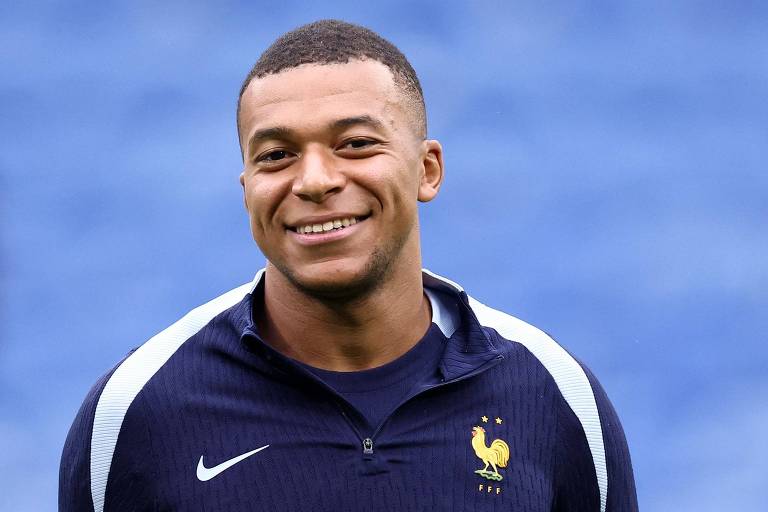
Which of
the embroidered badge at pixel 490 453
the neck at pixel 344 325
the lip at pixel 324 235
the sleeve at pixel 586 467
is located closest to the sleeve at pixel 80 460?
the neck at pixel 344 325

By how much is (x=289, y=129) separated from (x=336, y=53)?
21 centimetres

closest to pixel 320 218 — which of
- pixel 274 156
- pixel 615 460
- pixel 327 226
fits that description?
pixel 327 226

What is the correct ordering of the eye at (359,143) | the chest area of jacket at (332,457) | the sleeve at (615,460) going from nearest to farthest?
the chest area of jacket at (332,457) → the eye at (359,143) → the sleeve at (615,460)

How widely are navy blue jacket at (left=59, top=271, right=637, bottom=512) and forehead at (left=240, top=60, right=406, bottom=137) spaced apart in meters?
0.38

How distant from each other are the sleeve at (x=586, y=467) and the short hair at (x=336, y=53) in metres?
0.66

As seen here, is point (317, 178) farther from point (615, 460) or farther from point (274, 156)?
point (615, 460)

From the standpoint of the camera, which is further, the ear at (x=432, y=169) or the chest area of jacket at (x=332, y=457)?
the ear at (x=432, y=169)

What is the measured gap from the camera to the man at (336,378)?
2.32 m

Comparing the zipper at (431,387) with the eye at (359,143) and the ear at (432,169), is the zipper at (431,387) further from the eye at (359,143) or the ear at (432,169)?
the eye at (359,143)

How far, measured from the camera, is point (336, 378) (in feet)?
8.00

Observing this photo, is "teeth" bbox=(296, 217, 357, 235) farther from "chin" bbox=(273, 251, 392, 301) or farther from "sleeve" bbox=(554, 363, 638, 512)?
"sleeve" bbox=(554, 363, 638, 512)

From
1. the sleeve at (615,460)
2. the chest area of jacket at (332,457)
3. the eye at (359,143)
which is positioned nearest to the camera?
the chest area of jacket at (332,457)

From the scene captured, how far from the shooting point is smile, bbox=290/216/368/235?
91.8 inches

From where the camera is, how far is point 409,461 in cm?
234
